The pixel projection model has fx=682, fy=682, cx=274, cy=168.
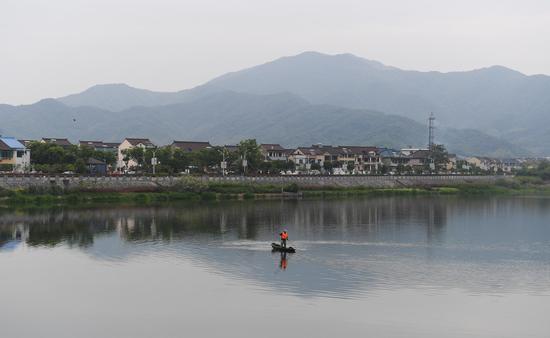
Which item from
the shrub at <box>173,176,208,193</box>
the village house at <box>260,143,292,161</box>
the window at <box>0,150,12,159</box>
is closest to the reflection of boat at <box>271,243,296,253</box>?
the shrub at <box>173,176,208,193</box>

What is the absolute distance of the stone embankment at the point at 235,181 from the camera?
2635 inches

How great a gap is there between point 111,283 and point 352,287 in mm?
10589

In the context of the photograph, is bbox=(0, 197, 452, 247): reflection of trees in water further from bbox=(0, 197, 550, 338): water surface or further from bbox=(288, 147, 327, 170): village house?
bbox=(288, 147, 327, 170): village house

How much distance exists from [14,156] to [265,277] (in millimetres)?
56935

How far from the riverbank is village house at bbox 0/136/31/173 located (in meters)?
13.9

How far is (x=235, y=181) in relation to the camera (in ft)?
270

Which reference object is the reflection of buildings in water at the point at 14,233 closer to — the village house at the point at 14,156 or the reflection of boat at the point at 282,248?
the reflection of boat at the point at 282,248

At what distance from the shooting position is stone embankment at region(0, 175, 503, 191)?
66.9 meters

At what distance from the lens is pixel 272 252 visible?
3872cm

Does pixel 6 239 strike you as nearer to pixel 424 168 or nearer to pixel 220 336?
pixel 220 336

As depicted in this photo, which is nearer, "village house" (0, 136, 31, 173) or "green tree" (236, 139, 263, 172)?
"village house" (0, 136, 31, 173)

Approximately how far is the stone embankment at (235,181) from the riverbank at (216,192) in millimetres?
890

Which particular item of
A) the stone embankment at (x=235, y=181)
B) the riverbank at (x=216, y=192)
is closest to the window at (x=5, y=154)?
the stone embankment at (x=235, y=181)

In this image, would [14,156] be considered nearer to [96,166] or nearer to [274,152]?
[96,166]
